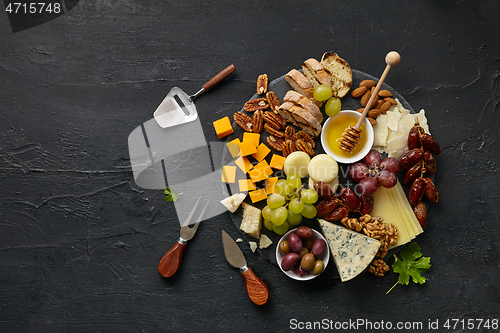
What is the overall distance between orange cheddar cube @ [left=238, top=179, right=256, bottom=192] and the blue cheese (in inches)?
15.6

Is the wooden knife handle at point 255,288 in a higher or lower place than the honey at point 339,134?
lower

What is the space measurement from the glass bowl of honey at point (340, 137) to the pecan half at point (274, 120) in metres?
0.21

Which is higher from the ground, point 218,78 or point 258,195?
point 218,78

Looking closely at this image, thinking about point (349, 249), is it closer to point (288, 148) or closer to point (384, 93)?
point (288, 148)

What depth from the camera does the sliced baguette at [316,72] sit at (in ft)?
5.32

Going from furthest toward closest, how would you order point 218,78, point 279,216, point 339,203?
point 218,78
point 339,203
point 279,216

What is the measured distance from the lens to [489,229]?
168 centimetres

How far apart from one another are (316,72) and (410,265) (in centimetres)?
107

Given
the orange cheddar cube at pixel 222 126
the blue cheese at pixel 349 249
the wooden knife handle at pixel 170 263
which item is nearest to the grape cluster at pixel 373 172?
the blue cheese at pixel 349 249

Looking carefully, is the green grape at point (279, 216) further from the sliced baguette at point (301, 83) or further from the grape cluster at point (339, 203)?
the sliced baguette at point (301, 83)

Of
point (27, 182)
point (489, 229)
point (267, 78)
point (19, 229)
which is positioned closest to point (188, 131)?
point (267, 78)

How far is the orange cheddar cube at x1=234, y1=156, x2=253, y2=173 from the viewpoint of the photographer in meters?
1.63

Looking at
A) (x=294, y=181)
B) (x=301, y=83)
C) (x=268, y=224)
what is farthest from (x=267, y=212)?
(x=301, y=83)

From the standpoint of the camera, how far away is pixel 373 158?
1.58m
